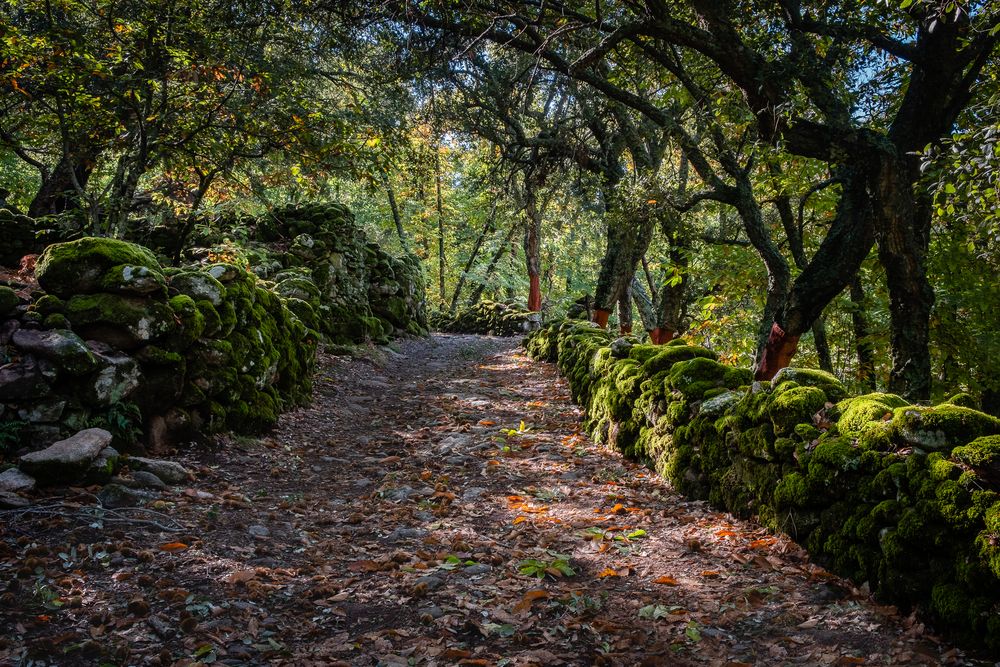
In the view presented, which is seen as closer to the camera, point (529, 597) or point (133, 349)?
point (529, 597)

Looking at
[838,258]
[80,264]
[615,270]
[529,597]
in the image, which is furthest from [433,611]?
[615,270]

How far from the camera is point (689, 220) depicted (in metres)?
9.29

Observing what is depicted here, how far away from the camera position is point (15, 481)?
3605mm

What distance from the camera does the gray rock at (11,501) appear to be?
3428 mm

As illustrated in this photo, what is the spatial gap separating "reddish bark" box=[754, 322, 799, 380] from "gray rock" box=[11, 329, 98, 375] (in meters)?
7.05

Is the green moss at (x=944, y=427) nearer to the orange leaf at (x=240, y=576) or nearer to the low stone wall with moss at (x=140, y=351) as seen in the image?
the orange leaf at (x=240, y=576)

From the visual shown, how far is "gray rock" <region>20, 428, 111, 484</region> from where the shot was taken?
3.72m

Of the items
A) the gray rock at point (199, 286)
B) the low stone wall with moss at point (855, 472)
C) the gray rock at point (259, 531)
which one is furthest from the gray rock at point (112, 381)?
the low stone wall with moss at point (855, 472)

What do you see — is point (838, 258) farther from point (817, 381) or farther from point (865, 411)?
point (865, 411)

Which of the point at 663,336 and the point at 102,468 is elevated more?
the point at 663,336

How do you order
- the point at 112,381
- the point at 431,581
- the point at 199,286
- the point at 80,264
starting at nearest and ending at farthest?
the point at 431,581
the point at 112,381
the point at 80,264
the point at 199,286

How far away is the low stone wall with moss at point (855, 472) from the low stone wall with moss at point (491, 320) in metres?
14.7

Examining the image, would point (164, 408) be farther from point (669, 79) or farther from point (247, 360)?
point (669, 79)

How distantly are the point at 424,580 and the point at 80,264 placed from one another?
4.14 meters
